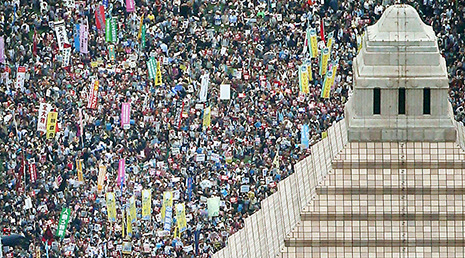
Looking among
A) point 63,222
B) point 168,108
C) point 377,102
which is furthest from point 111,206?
point 377,102

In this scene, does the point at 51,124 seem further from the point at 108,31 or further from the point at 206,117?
the point at 108,31

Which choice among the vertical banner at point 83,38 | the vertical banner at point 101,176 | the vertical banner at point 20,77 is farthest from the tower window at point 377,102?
the vertical banner at point 83,38

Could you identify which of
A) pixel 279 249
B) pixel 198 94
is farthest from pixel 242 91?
pixel 279 249

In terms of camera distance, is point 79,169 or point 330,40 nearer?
point 79,169

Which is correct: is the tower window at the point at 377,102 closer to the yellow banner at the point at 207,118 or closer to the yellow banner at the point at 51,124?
the yellow banner at the point at 207,118

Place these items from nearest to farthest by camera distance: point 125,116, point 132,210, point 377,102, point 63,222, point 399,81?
1. point 399,81
2. point 377,102
3. point 132,210
4. point 63,222
5. point 125,116

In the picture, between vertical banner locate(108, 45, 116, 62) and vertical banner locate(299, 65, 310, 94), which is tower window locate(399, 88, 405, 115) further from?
vertical banner locate(108, 45, 116, 62)

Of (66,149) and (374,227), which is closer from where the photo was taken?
(374,227)

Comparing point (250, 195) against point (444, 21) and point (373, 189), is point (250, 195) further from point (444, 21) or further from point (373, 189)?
point (373, 189)
